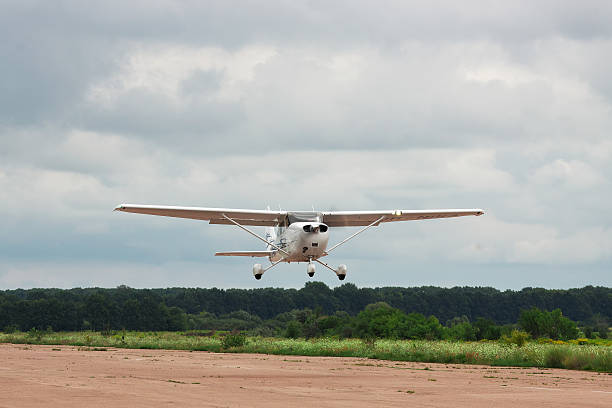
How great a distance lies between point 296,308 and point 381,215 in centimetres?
10045

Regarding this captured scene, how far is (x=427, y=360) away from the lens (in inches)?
1788

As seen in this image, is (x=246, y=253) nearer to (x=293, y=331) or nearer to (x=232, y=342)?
(x=232, y=342)

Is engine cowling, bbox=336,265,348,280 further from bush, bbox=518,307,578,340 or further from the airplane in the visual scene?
bush, bbox=518,307,578,340

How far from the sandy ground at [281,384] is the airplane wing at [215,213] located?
745 centimetres

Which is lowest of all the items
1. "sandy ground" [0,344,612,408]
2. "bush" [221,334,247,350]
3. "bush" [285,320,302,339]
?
"sandy ground" [0,344,612,408]

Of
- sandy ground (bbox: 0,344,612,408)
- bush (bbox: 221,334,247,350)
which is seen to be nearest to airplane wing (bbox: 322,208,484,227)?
sandy ground (bbox: 0,344,612,408)

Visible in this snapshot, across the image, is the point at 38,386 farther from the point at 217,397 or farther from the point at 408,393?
the point at 408,393

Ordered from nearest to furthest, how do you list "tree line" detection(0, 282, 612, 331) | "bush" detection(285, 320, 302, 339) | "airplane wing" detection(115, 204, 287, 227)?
1. "airplane wing" detection(115, 204, 287, 227)
2. "bush" detection(285, 320, 302, 339)
3. "tree line" detection(0, 282, 612, 331)

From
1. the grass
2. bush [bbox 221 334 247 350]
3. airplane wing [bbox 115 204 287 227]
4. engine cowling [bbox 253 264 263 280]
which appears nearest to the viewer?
airplane wing [bbox 115 204 287 227]

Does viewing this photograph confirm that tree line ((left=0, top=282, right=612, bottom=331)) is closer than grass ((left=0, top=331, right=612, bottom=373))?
No

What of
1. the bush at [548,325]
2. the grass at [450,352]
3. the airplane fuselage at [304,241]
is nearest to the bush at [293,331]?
the grass at [450,352]

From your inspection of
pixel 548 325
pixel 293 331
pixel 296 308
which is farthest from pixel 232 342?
pixel 296 308

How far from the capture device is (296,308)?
143500 mm

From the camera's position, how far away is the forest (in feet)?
293
